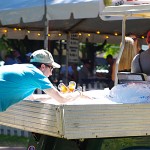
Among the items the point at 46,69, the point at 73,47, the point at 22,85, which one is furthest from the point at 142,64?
the point at 73,47

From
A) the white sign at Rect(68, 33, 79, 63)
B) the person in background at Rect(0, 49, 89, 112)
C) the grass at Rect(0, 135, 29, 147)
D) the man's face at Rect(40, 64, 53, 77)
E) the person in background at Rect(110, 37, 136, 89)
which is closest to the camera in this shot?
the person in background at Rect(0, 49, 89, 112)

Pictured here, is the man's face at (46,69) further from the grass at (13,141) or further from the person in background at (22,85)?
the grass at (13,141)

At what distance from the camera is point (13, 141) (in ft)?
33.2

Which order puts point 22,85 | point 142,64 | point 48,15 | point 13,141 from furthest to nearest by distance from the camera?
point 48,15
point 13,141
point 142,64
point 22,85

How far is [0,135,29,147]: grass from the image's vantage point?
9.86m

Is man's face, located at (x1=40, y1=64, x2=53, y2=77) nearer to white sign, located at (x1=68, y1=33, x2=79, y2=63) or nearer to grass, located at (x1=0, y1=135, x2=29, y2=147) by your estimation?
grass, located at (x1=0, y1=135, x2=29, y2=147)

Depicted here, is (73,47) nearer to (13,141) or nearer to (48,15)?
(48,15)

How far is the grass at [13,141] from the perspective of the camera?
9859 mm

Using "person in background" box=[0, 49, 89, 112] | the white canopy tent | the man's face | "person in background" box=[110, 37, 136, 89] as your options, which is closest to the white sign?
the white canopy tent

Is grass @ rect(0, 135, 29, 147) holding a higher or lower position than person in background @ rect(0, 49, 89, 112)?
lower

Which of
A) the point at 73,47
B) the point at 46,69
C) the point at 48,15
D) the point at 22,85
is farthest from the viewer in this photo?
the point at 73,47

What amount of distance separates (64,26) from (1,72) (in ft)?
33.2

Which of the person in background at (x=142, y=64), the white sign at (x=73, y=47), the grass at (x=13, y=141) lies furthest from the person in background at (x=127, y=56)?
the white sign at (x=73, y=47)

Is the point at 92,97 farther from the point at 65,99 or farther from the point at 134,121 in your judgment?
the point at 134,121
